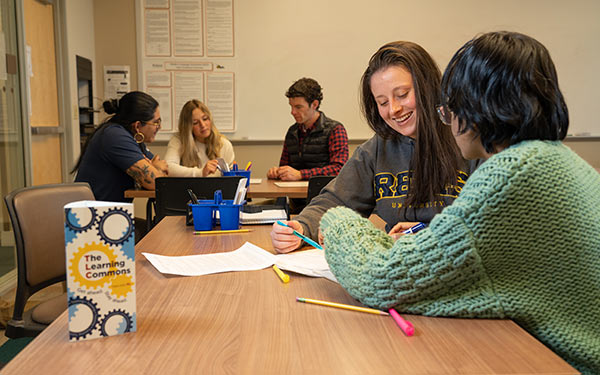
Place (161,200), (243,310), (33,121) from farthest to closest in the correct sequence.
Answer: (33,121), (161,200), (243,310)

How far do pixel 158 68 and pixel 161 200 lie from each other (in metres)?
2.57

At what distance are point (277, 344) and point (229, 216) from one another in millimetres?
958

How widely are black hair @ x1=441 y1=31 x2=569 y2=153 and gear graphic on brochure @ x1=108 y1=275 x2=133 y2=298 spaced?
603 mm

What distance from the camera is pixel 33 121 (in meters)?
3.82

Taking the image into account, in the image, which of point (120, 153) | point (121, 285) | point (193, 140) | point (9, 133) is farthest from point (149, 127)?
point (121, 285)

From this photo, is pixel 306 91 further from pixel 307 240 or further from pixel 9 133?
pixel 307 240

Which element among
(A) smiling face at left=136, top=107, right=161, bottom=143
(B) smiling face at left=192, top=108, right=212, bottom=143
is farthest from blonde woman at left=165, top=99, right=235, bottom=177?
(A) smiling face at left=136, top=107, right=161, bottom=143

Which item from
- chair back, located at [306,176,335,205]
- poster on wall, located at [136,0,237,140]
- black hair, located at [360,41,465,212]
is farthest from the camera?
poster on wall, located at [136,0,237,140]

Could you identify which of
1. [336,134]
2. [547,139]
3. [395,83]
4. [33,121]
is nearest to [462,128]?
[547,139]

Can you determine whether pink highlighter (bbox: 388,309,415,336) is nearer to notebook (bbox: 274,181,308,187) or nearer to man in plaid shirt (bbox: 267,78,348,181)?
notebook (bbox: 274,181,308,187)

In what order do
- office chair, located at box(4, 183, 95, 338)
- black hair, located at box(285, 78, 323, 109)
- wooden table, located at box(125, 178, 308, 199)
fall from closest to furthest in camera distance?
office chair, located at box(4, 183, 95, 338)
wooden table, located at box(125, 178, 308, 199)
black hair, located at box(285, 78, 323, 109)

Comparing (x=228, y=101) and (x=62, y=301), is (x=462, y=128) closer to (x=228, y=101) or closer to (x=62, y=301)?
(x=62, y=301)

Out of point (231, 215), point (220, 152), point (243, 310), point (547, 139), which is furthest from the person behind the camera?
point (220, 152)

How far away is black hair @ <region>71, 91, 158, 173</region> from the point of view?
3.18 metres
